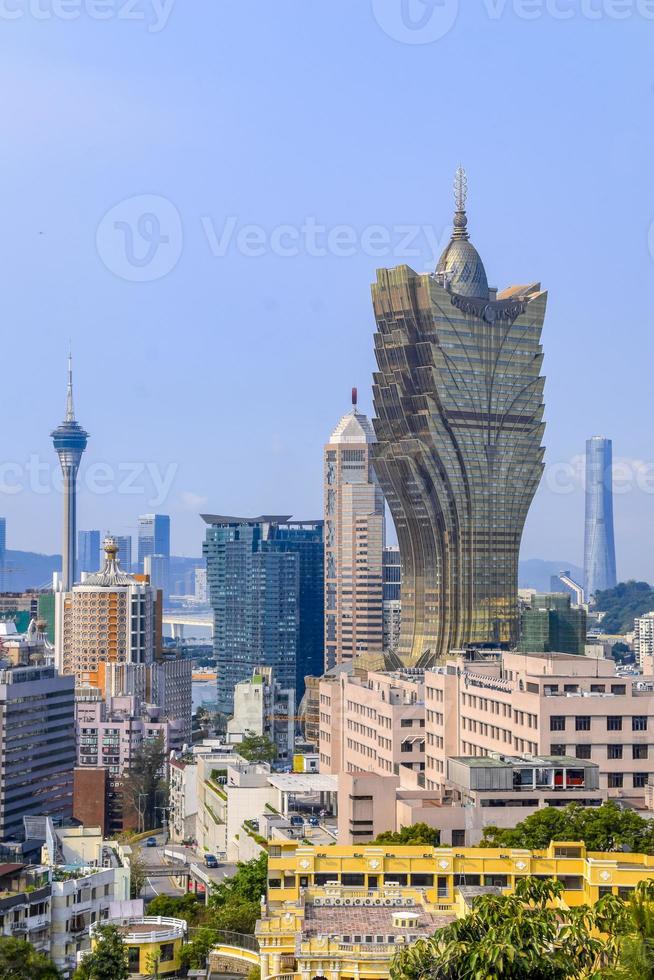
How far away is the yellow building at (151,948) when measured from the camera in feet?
138

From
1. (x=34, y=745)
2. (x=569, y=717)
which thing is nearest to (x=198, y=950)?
(x=569, y=717)

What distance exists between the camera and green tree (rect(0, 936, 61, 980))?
3781cm

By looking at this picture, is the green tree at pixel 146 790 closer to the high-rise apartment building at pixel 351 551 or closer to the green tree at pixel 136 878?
the green tree at pixel 136 878

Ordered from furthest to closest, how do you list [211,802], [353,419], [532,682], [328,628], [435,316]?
[353,419], [328,628], [435,316], [211,802], [532,682]

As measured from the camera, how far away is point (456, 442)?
417ft

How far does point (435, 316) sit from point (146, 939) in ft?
287

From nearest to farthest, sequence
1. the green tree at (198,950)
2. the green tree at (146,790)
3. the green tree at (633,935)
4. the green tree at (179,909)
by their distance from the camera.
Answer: the green tree at (633,935) < the green tree at (198,950) < the green tree at (179,909) < the green tree at (146,790)

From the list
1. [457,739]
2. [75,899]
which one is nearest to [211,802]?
[457,739]

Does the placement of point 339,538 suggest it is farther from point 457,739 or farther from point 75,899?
point 75,899

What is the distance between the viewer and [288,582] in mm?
199750

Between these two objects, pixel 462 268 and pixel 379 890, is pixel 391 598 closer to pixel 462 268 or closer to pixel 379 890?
pixel 462 268

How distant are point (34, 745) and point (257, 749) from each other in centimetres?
1393

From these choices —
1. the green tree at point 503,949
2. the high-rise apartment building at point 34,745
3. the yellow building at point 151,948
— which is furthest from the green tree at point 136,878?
the high-rise apartment building at point 34,745

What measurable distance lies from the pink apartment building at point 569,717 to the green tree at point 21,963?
26249 mm
